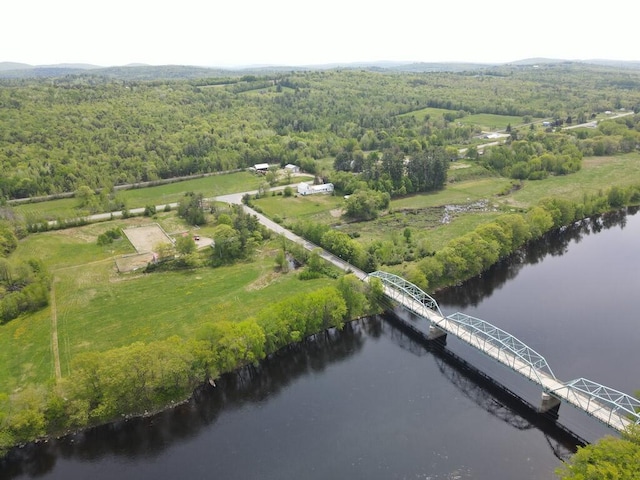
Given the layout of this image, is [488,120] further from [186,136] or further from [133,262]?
[133,262]

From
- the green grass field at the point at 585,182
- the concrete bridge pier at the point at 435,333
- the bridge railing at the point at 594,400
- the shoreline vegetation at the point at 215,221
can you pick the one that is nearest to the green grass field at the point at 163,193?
the shoreline vegetation at the point at 215,221

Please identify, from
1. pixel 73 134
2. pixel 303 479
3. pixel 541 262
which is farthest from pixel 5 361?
pixel 73 134

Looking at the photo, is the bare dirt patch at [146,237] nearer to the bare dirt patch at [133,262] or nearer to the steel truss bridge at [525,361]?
the bare dirt patch at [133,262]

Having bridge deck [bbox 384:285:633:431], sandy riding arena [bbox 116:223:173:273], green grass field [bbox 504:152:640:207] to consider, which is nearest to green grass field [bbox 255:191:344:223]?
sandy riding arena [bbox 116:223:173:273]

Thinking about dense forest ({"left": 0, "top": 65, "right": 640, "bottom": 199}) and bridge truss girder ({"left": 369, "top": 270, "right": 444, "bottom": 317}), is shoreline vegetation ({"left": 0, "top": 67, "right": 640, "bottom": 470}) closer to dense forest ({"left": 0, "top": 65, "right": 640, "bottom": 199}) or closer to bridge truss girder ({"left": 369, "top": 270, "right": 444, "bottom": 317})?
dense forest ({"left": 0, "top": 65, "right": 640, "bottom": 199})

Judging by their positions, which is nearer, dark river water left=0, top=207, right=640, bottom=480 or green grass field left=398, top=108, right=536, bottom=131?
dark river water left=0, top=207, right=640, bottom=480

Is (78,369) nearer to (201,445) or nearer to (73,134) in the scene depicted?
(201,445)
